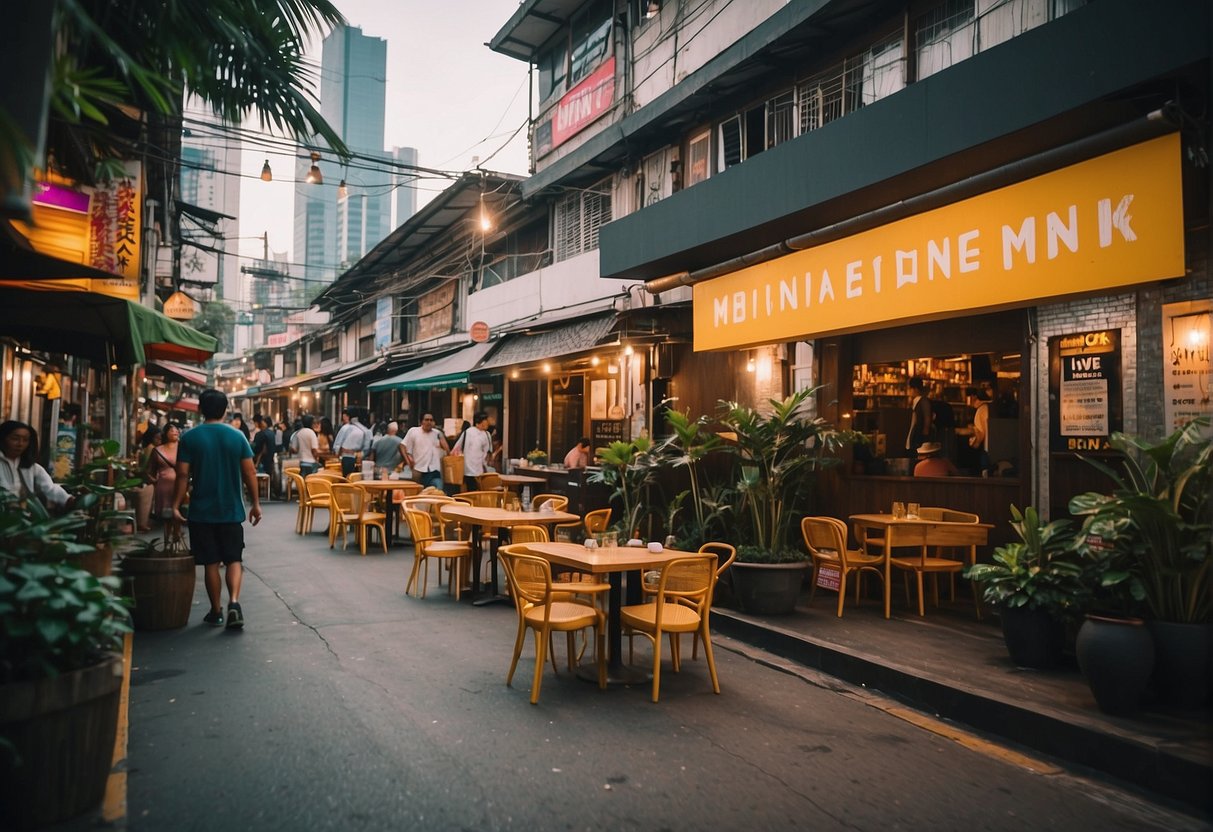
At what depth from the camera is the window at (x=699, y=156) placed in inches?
515

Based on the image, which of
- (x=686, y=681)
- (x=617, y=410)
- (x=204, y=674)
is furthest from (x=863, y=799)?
(x=617, y=410)

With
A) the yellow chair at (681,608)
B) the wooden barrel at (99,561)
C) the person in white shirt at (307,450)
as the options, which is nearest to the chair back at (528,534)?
the yellow chair at (681,608)

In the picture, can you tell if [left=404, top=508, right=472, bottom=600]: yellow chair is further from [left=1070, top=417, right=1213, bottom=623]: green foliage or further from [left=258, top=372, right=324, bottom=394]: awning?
[left=258, top=372, right=324, bottom=394]: awning

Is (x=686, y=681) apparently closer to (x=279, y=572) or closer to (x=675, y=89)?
(x=279, y=572)

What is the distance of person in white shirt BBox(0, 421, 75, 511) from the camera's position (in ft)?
22.5

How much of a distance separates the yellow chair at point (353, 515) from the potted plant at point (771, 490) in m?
5.72

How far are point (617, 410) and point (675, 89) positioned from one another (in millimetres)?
5636

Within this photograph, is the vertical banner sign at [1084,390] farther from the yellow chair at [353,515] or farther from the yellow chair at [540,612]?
the yellow chair at [353,515]

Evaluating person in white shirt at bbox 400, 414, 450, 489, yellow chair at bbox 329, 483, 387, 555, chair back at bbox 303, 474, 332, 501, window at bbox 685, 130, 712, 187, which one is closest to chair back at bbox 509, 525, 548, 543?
yellow chair at bbox 329, 483, 387, 555

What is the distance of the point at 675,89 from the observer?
41.8 ft

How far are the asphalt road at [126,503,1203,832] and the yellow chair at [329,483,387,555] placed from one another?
503 cm

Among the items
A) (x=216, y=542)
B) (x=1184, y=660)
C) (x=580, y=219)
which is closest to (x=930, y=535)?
(x=1184, y=660)

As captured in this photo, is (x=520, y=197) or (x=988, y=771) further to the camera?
(x=520, y=197)

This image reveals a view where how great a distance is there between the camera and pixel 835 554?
8469 mm
